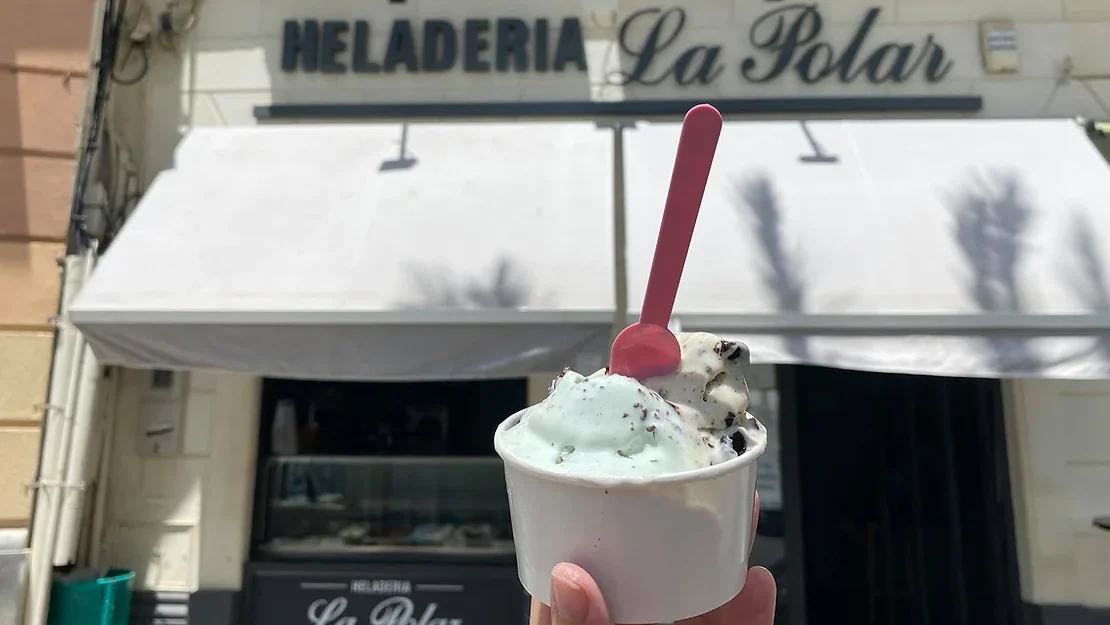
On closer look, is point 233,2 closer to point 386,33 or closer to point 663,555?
point 386,33

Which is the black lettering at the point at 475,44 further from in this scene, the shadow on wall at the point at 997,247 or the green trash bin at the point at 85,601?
the green trash bin at the point at 85,601

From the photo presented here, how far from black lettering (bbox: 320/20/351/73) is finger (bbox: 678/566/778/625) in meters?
4.25

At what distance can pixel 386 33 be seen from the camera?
450 cm

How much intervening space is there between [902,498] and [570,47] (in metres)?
4.16

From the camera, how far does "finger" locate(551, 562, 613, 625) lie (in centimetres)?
99

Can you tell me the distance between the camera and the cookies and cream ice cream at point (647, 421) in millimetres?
1092

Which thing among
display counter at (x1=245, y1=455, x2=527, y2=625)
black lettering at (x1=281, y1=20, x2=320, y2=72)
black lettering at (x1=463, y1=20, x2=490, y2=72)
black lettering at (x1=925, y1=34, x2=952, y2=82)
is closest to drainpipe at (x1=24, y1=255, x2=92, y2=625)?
display counter at (x1=245, y1=455, x2=527, y2=625)

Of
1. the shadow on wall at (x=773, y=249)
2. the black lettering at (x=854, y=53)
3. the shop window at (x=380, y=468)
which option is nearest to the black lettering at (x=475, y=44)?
the shadow on wall at (x=773, y=249)

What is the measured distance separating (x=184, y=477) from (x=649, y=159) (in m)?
3.38

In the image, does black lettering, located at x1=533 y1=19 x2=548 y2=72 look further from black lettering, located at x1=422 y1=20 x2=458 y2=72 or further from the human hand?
the human hand

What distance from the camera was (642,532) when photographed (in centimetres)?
103

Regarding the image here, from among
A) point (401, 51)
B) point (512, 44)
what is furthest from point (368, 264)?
Result: point (512, 44)

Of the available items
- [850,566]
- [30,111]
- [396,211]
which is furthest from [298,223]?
[850,566]

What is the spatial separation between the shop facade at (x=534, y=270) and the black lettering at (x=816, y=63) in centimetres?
3
